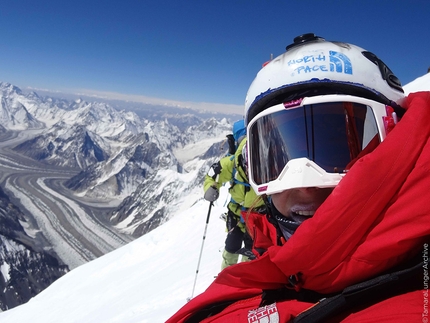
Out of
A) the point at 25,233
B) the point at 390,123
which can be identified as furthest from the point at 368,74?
the point at 25,233

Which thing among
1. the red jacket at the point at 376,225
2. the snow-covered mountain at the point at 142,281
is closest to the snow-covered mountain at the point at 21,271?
the snow-covered mountain at the point at 142,281

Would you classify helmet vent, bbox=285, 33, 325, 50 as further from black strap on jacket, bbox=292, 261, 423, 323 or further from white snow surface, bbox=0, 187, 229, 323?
white snow surface, bbox=0, 187, 229, 323

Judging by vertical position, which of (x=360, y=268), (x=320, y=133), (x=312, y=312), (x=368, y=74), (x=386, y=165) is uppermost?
(x=368, y=74)

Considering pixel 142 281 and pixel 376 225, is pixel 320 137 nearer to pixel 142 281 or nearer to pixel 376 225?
pixel 376 225

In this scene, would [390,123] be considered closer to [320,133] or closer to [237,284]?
[320,133]

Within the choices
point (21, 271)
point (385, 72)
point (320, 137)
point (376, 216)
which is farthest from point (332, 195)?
point (21, 271)

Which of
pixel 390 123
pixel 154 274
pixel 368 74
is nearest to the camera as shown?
pixel 390 123

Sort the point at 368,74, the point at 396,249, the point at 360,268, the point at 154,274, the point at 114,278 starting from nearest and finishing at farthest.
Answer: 1. the point at 396,249
2. the point at 360,268
3. the point at 368,74
4. the point at 154,274
5. the point at 114,278

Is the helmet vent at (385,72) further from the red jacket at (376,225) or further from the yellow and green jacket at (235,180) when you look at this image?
the yellow and green jacket at (235,180)

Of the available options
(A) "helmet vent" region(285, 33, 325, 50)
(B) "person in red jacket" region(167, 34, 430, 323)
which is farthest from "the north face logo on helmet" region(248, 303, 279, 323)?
(A) "helmet vent" region(285, 33, 325, 50)
